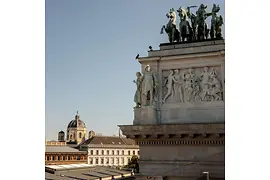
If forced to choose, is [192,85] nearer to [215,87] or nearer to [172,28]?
[215,87]

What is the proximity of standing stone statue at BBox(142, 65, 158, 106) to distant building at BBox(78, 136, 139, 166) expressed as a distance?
5762 cm

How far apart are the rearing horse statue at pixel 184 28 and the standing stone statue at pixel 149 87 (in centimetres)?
200

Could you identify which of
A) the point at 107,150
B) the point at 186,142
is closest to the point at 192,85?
the point at 186,142

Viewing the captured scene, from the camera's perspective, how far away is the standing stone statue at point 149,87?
13.6m

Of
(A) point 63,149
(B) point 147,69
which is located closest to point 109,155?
(A) point 63,149

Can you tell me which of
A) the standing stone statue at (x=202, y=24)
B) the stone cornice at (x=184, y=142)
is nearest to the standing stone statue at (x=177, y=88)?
the stone cornice at (x=184, y=142)

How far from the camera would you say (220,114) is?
12703 mm

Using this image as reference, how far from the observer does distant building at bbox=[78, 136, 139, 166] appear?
70750mm

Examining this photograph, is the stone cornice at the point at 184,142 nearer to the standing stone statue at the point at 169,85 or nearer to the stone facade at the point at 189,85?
the stone facade at the point at 189,85

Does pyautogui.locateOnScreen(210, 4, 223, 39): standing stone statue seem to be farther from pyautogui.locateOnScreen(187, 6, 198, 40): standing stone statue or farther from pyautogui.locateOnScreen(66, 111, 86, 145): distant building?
pyautogui.locateOnScreen(66, 111, 86, 145): distant building

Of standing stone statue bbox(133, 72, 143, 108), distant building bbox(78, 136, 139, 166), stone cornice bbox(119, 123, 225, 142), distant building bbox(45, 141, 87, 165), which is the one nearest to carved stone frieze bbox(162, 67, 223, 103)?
standing stone statue bbox(133, 72, 143, 108)

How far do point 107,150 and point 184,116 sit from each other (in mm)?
61182
